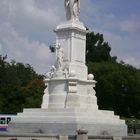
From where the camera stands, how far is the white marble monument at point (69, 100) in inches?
1132

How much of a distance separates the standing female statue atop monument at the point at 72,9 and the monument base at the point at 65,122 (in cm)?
685

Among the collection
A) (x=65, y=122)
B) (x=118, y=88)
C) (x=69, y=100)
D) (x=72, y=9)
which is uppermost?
(x=118, y=88)

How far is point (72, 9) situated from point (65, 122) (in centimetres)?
873

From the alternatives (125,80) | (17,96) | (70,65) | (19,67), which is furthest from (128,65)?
(70,65)

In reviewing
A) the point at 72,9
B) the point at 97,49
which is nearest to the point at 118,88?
the point at 97,49

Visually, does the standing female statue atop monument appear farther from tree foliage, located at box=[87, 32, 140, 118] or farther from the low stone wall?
tree foliage, located at box=[87, 32, 140, 118]

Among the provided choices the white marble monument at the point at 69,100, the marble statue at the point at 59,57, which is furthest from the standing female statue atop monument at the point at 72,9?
the marble statue at the point at 59,57

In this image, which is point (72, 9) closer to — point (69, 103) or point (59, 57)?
point (59, 57)

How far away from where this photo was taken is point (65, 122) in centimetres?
2836

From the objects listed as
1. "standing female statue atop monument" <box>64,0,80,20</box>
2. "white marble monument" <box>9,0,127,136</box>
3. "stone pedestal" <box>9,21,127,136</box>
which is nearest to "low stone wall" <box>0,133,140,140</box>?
"stone pedestal" <box>9,21,127,136</box>

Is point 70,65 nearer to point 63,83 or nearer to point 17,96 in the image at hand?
point 63,83

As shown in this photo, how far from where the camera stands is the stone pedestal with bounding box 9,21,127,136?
28719 millimetres

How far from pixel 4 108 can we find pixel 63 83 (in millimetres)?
34547

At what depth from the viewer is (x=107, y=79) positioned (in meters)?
65.9
